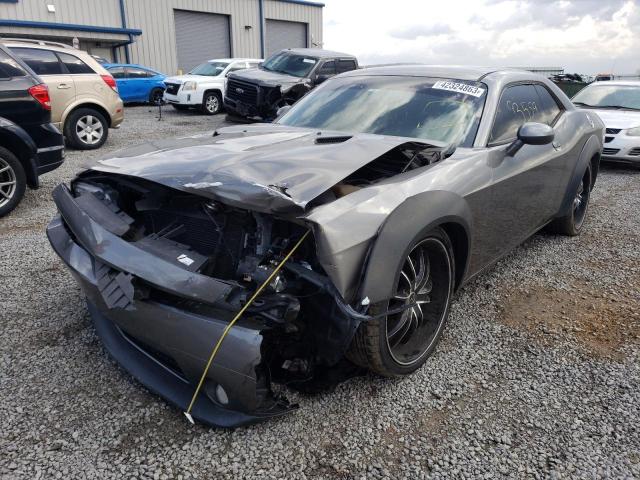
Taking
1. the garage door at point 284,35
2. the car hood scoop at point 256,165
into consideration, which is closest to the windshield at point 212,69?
the car hood scoop at point 256,165

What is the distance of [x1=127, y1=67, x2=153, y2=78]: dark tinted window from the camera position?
1636 centimetres

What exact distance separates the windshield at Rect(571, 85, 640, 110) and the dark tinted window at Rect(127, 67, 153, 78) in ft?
44.7

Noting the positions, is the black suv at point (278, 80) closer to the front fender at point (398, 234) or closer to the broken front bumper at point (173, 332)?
the front fender at point (398, 234)

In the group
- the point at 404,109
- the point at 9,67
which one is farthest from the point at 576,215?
the point at 9,67

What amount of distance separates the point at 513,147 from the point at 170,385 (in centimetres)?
247

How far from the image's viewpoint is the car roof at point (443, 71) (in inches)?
133

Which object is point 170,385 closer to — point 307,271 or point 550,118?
point 307,271

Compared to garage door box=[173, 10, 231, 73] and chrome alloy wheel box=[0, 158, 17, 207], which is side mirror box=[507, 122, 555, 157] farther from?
garage door box=[173, 10, 231, 73]

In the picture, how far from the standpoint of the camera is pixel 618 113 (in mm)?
8320

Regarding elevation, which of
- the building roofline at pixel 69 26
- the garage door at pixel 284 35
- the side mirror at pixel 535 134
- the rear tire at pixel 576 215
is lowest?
the rear tire at pixel 576 215

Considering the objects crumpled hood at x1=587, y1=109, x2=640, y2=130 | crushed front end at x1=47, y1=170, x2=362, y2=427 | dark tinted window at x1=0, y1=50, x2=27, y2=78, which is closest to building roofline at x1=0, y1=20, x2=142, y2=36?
dark tinted window at x1=0, y1=50, x2=27, y2=78

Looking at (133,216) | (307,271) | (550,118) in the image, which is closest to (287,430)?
(307,271)

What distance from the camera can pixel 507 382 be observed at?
97.7 inches

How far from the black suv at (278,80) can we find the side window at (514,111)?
24.2ft
